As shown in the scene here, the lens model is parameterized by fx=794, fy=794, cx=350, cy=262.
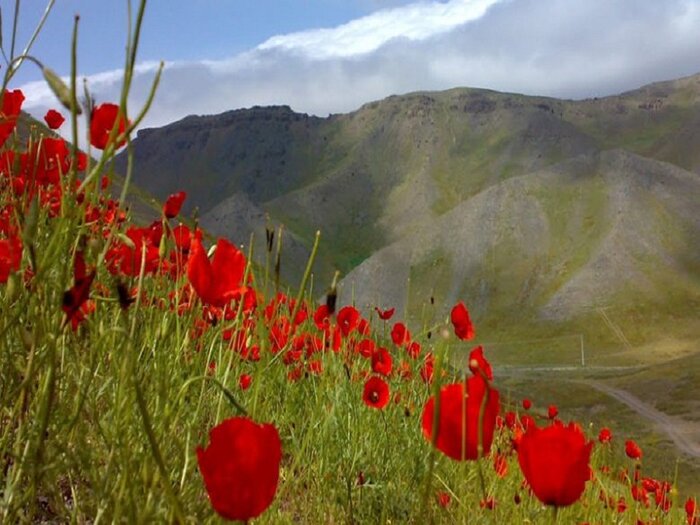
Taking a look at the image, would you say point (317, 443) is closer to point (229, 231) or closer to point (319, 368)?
point (319, 368)

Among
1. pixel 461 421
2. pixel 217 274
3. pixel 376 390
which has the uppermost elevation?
pixel 217 274

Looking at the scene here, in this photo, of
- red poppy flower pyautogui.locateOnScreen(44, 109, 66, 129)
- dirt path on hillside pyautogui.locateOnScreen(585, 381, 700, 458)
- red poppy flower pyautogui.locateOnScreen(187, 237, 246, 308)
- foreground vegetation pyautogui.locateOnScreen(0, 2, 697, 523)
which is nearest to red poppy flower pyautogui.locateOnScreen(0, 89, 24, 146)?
foreground vegetation pyautogui.locateOnScreen(0, 2, 697, 523)

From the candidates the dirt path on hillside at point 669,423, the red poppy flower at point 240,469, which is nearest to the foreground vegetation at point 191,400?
the red poppy flower at point 240,469

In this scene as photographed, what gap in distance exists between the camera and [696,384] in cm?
8038

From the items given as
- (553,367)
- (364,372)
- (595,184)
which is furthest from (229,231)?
(364,372)

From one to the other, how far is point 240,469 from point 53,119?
252 cm

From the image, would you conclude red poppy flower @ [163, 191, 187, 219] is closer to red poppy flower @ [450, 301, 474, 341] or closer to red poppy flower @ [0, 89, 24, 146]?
red poppy flower @ [0, 89, 24, 146]

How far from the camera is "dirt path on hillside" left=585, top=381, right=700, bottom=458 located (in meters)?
61.8

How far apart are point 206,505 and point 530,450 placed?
0.84 metres

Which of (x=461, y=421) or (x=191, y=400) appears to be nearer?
(x=461, y=421)

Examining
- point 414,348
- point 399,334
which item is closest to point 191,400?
point 399,334

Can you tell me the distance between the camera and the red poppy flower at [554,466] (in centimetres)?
135

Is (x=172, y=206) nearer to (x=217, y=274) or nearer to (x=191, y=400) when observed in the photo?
(x=191, y=400)

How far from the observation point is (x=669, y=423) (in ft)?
230
